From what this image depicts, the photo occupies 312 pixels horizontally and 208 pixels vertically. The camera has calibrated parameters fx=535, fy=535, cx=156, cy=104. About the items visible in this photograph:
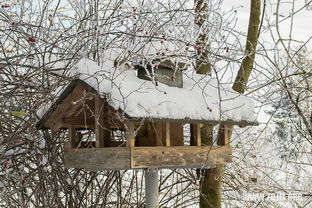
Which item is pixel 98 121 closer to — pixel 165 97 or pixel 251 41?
pixel 165 97

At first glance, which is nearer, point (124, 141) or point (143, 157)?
point (143, 157)

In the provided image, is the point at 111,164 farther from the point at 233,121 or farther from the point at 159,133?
the point at 233,121

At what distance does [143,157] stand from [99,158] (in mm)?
275

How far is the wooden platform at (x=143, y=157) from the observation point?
298 cm

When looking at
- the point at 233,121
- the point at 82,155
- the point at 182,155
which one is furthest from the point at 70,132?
the point at 233,121

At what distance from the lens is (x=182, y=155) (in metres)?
3.27

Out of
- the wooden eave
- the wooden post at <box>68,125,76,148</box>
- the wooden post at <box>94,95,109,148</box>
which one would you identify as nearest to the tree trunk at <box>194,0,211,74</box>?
the wooden eave

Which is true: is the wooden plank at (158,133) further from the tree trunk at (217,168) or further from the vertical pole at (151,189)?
the tree trunk at (217,168)

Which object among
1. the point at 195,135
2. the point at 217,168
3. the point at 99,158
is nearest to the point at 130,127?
the point at 99,158

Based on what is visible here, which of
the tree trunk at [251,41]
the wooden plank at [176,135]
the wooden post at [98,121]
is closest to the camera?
the wooden post at [98,121]

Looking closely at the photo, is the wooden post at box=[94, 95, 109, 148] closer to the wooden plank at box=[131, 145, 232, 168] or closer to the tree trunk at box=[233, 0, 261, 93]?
the wooden plank at box=[131, 145, 232, 168]

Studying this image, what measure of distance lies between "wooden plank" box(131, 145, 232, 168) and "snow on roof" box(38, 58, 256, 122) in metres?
0.23

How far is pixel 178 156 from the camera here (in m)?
3.25

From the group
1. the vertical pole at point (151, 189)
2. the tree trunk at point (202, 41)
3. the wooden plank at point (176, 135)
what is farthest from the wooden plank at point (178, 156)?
the tree trunk at point (202, 41)
